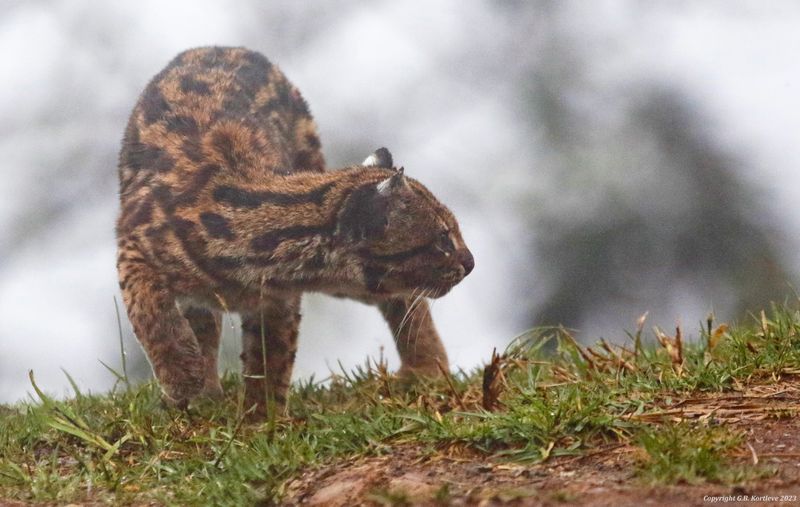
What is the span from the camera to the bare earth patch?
Answer: 3555 mm

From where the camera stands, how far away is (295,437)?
4.67 metres

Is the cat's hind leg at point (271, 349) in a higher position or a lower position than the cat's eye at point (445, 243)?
lower

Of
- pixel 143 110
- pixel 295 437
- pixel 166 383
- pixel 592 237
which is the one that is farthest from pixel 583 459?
pixel 592 237

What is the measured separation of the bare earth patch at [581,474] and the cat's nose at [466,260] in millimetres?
1523

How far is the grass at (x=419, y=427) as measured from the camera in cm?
411

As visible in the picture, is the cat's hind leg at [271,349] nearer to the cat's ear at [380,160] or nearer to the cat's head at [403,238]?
the cat's head at [403,238]

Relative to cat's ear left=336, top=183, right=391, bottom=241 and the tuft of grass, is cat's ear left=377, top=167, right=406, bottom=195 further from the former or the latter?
the tuft of grass

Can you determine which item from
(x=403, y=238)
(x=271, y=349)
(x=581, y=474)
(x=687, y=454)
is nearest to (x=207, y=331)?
(x=271, y=349)

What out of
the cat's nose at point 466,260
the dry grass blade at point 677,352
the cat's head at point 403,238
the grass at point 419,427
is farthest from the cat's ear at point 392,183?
the dry grass blade at point 677,352

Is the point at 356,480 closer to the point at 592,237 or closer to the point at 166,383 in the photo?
the point at 166,383

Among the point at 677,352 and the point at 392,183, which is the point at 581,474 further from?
the point at 392,183

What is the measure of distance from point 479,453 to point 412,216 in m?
1.71

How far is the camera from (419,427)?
14.9 ft

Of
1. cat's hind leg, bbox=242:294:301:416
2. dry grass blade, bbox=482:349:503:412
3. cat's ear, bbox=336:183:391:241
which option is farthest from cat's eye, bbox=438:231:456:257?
dry grass blade, bbox=482:349:503:412
